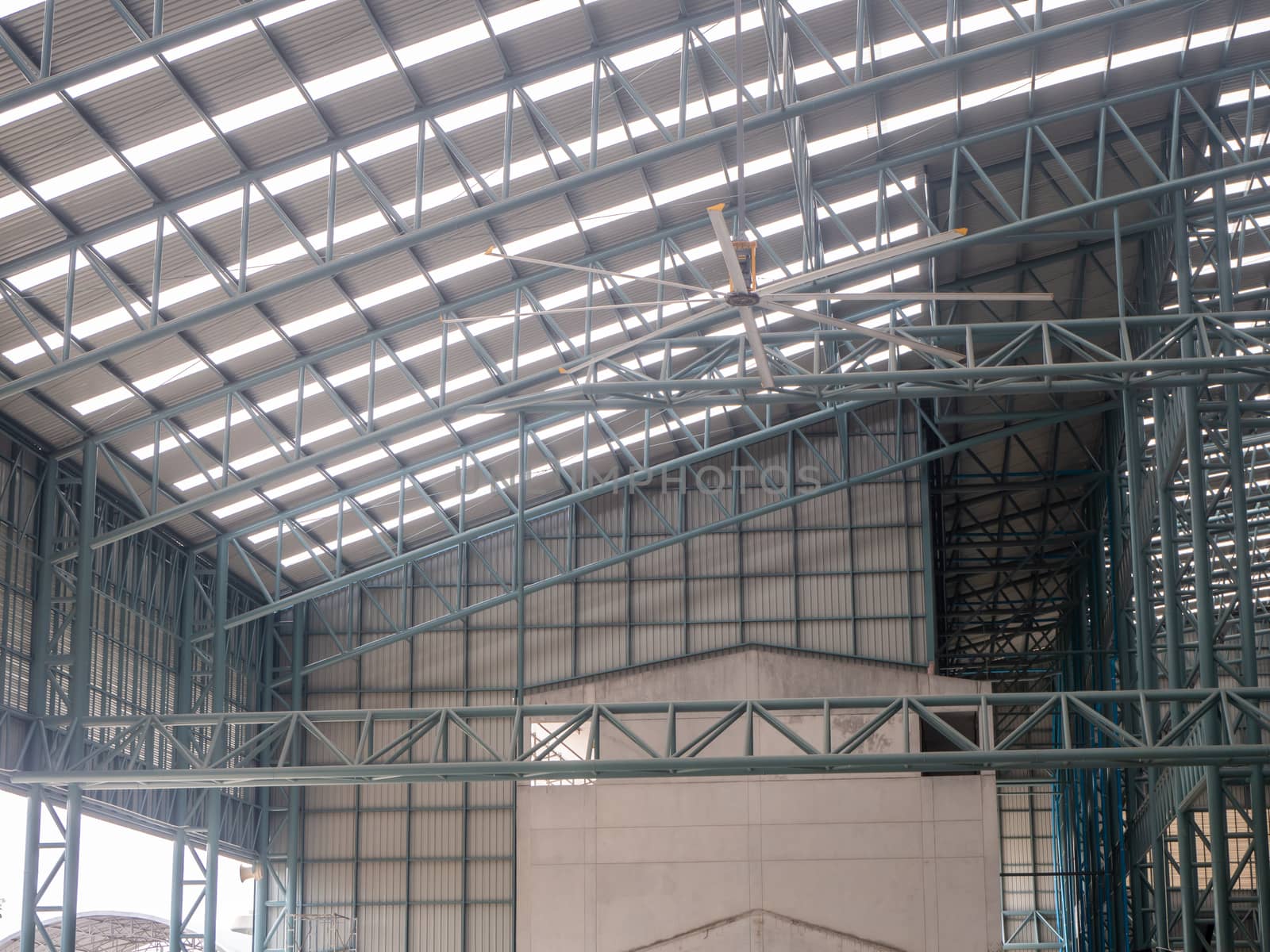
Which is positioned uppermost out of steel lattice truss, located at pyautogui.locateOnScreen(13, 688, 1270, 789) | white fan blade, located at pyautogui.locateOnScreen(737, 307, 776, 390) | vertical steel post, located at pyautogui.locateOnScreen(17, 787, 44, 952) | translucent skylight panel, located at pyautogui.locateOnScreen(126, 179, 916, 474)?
translucent skylight panel, located at pyautogui.locateOnScreen(126, 179, 916, 474)

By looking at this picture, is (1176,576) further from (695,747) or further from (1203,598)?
(695,747)

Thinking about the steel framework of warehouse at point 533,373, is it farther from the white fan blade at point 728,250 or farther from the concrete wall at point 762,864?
the white fan blade at point 728,250

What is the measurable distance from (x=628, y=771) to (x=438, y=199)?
12.6m

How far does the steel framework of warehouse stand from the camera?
26.6 m

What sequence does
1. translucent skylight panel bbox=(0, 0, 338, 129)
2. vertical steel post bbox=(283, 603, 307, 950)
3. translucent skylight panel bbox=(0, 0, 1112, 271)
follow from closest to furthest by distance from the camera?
translucent skylight panel bbox=(0, 0, 338, 129) < translucent skylight panel bbox=(0, 0, 1112, 271) < vertical steel post bbox=(283, 603, 307, 950)

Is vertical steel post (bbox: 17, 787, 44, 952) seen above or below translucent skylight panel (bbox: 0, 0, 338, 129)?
below

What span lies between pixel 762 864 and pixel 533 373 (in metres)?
15.3

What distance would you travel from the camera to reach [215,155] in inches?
1060

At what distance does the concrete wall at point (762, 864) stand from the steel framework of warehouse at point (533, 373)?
1.89m

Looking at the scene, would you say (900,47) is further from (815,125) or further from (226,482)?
(226,482)

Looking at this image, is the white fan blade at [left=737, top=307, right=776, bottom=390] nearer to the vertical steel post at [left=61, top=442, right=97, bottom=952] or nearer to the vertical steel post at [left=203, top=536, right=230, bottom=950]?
the vertical steel post at [left=61, top=442, right=97, bottom=952]

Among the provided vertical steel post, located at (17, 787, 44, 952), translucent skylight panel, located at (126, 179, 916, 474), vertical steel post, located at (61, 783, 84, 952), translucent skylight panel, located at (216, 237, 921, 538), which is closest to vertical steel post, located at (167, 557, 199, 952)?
translucent skylight panel, located at (216, 237, 921, 538)

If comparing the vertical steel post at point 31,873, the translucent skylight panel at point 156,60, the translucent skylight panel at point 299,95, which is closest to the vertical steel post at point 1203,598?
the translucent skylight panel at point 299,95

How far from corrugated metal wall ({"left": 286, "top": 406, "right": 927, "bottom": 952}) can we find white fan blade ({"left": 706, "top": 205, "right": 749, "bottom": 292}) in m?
25.8
